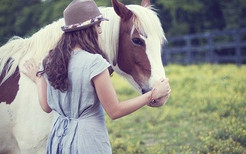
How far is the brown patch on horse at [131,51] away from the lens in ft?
9.71

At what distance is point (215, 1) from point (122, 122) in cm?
2256

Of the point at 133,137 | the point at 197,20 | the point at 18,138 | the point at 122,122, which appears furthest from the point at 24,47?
the point at 197,20

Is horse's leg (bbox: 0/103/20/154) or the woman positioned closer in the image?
the woman

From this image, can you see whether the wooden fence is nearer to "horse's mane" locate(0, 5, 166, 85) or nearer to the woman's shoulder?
"horse's mane" locate(0, 5, 166, 85)

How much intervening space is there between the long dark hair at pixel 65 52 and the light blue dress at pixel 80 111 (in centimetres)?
4

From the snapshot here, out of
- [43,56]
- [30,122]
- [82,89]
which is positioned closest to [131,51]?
[43,56]

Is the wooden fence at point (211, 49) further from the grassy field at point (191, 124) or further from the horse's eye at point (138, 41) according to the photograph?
the horse's eye at point (138, 41)

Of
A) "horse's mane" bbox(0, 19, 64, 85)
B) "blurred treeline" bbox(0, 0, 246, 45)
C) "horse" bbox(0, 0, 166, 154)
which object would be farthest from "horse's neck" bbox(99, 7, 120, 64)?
"blurred treeline" bbox(0, 0, 246, 45)

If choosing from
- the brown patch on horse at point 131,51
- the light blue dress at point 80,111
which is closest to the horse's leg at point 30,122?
the light blue dress at point 80,111

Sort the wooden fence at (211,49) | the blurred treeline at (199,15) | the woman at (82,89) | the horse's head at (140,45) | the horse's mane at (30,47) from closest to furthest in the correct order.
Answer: the woman at (82,89) < the horse's head at (140,45) < the horse's mane at (30,47) < the wooden fence at (211,49) < the blurred treeline at (199,15)

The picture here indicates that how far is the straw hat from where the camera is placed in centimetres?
243

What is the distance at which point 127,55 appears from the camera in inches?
122

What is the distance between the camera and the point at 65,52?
95.7 inches

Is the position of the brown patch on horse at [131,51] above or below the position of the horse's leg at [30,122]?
above
